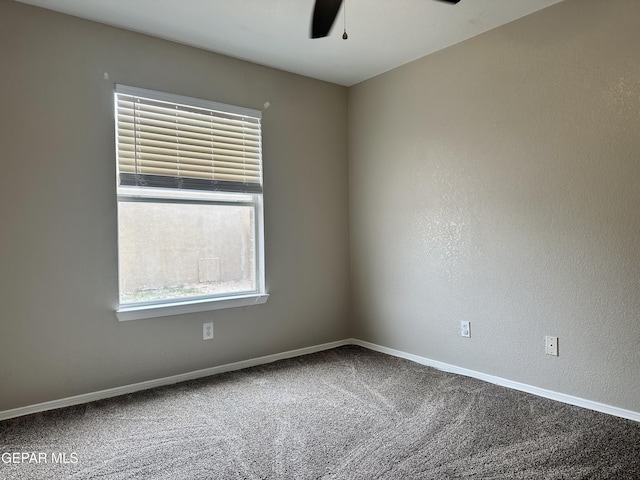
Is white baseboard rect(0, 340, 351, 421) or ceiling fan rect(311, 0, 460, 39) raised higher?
ceiling fan rect(311, 0, 460, 39)

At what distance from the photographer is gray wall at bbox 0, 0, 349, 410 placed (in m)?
2.57

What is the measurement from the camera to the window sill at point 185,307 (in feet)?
9.62

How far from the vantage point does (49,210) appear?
8.75 ft

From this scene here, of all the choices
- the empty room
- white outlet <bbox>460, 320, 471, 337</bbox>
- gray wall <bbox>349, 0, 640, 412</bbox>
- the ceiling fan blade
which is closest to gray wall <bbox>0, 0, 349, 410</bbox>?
the empty room

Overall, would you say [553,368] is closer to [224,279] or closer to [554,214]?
[554,214]

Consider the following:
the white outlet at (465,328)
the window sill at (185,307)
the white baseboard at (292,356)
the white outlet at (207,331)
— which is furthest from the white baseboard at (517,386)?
the white outlet at (207,331)

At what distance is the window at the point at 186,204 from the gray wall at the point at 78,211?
9 centimetres

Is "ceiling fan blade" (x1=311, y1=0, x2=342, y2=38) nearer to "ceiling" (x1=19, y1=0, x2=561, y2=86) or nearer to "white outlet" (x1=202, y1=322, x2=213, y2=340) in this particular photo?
"ceiling" (x1=19, y1=0, x2=561, y2=86)

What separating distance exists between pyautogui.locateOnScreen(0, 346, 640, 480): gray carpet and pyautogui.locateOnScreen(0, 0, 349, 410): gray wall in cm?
27

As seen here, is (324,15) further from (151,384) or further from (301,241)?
(151,384)

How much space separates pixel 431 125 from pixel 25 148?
2776 millimetres

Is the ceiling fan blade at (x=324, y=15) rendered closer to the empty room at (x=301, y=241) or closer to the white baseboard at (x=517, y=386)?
the empty room at (x=301, y=241)

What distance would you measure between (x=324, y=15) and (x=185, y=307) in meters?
2.14

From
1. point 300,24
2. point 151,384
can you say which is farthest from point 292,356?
point 300,24
